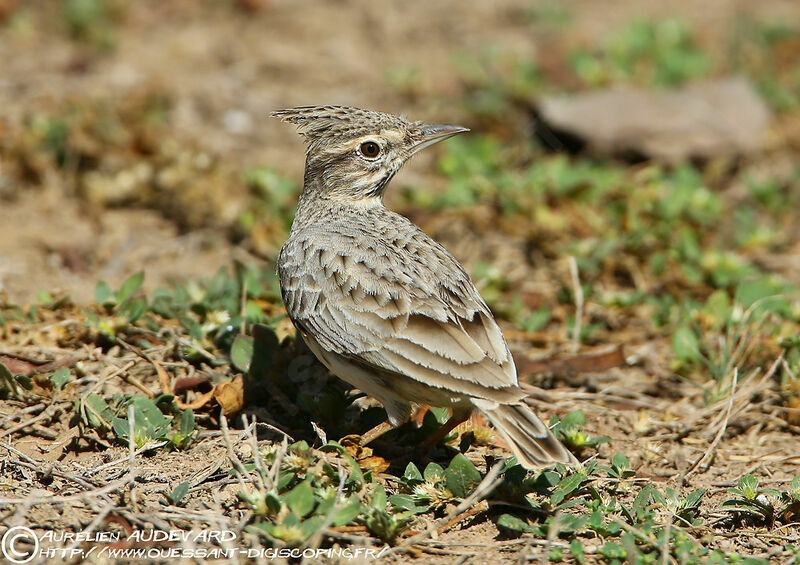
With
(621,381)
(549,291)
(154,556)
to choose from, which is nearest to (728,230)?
(549,291)

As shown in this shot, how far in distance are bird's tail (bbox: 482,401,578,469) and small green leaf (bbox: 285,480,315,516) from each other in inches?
35.3

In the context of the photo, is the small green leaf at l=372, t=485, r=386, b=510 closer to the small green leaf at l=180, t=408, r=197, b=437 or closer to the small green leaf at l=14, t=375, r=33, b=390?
the small green leaf at l=180, t=408, r=197, b=437

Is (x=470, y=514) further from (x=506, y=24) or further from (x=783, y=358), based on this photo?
(x=506, y=24)

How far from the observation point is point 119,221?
309 inches

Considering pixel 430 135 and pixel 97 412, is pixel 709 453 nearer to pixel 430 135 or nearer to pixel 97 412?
pixel 430 135

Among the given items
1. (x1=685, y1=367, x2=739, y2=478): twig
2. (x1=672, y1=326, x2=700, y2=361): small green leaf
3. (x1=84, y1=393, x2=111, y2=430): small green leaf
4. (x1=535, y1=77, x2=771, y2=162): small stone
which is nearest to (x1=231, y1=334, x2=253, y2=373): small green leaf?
(x1=84, y1=393, x2=111, y2=430): small green leaf

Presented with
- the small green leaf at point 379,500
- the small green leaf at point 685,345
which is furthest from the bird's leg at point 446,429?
the small green leaf at point 685,345

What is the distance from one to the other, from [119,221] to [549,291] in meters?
3.58

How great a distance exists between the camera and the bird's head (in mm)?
5789

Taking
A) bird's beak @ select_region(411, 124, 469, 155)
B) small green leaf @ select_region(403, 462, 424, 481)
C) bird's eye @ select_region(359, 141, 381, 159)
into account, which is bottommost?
small green leaf @ select_region(403, 462, 424, 481)

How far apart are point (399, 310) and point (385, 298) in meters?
0.12

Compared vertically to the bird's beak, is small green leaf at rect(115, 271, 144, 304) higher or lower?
lower

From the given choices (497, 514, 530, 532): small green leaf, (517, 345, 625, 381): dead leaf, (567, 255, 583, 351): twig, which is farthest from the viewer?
(567, 255, 583, 351): twig

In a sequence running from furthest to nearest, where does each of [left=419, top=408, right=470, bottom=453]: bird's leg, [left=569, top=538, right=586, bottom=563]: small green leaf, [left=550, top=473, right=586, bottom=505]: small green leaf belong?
1. [left=419, top=408, right=470, bottom=453]: bird's leg
2. [left=550, top=473, right=586, bottom=505]: small green leaf
3. [left=569, top=538, right=586, bottom=563]: small green leaf
